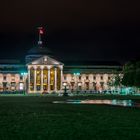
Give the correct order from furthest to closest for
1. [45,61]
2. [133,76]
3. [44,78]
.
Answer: [44,78]
[45,61]
[133,76]

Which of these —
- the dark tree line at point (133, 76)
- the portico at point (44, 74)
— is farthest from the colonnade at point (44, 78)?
the dark tree line at point (133, 76)

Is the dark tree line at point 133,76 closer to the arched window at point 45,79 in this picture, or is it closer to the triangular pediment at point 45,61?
the triangular pediment at point 45,61

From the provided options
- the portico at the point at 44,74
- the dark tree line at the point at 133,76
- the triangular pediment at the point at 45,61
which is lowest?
the dark tree line at the point at 133,76

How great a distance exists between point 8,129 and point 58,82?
561 feet

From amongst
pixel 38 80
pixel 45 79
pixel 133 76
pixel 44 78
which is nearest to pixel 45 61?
pixel 44 78

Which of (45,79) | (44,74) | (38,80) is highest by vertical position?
(44,74)

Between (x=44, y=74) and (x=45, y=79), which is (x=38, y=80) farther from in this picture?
(x=44, y=74)

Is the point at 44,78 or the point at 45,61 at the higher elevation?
the point at 45,61

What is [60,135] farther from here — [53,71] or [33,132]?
[53,71]

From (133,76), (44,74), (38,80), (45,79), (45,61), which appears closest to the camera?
(133,76)

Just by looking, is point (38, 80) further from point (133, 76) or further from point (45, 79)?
point (133, 76)

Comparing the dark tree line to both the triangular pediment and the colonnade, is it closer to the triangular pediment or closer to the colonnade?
the triangular pediment

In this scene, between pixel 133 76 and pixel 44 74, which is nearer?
pixel 133 76

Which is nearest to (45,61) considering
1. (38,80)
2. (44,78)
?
(44,78)
